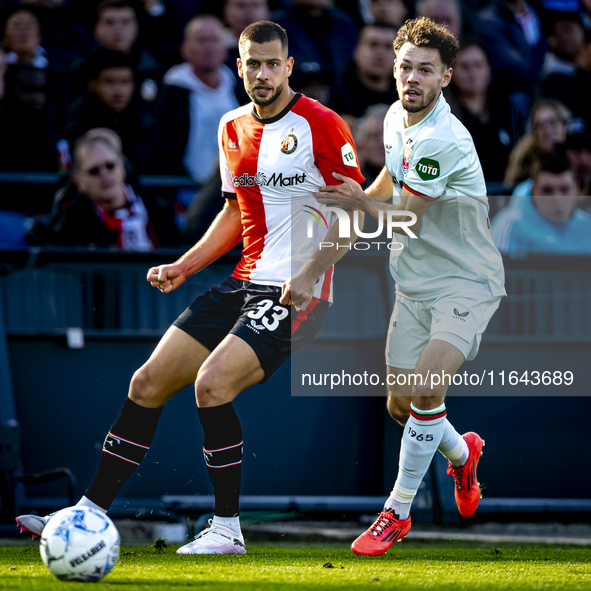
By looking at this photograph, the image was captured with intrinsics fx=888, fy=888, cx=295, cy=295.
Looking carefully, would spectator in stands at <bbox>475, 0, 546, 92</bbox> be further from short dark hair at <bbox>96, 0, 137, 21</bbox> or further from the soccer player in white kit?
the soccer player in white kit

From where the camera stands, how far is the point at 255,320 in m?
4.61

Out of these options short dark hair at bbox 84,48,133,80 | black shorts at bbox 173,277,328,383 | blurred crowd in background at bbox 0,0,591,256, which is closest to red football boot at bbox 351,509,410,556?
black shorts at bbox 173,277,328,383

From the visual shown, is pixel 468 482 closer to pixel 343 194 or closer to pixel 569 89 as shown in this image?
pixel 343 194

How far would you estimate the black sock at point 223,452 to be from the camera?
179 inches

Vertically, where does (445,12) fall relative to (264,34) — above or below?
above

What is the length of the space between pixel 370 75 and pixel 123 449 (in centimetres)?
529

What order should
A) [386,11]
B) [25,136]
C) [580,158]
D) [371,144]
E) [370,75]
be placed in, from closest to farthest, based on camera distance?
[371,144] < [25,136] < [580,158] < [370,75] < [386,11]

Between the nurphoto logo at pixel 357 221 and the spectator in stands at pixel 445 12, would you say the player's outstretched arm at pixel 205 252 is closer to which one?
the nurphoto logo at pixel 357 221

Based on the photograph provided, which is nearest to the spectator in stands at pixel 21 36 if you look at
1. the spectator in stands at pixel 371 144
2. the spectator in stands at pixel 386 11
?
the spectator in stands at pixel 371 144

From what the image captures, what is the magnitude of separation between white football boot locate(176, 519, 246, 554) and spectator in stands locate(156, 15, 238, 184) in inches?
169

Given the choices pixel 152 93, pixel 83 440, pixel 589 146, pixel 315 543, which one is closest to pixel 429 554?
pixel 315 543

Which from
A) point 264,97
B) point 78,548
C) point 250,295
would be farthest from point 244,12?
Result: point 78,548

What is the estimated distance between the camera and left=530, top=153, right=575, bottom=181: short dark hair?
7387mm

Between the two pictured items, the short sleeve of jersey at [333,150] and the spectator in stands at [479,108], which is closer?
the short sleeve of jersey at [333,150]
